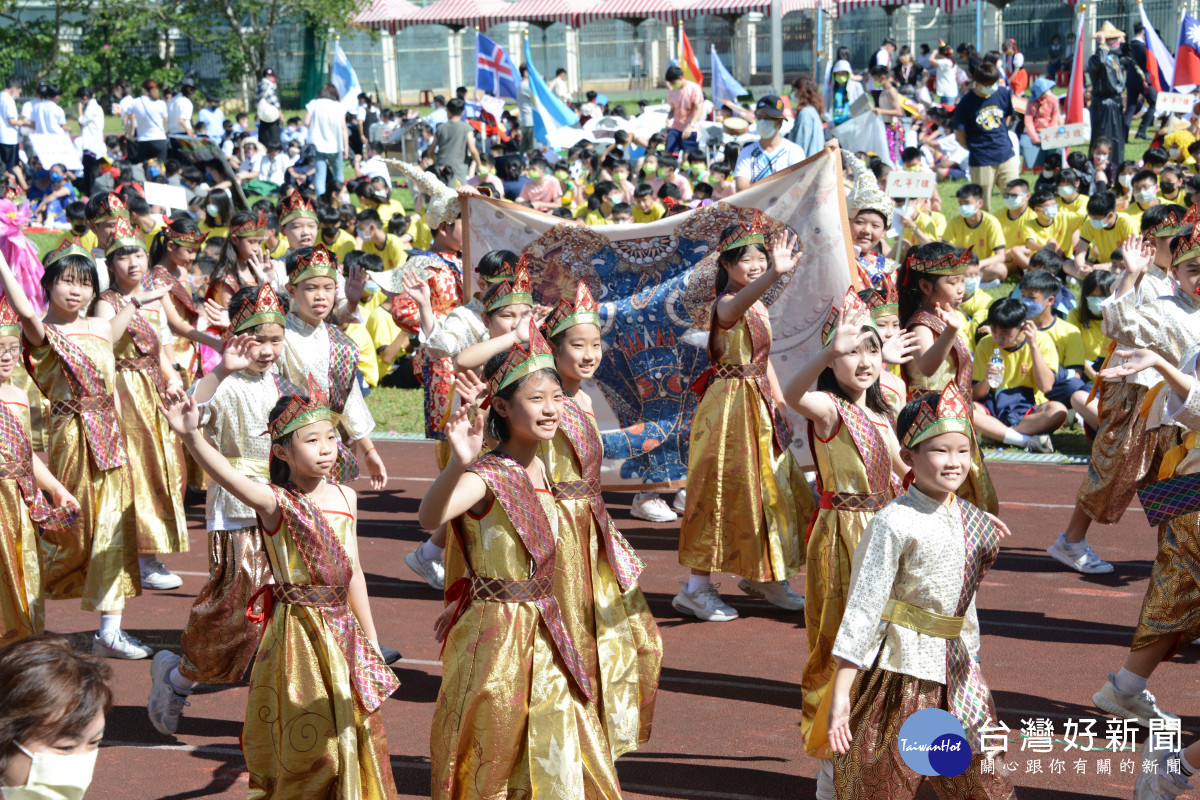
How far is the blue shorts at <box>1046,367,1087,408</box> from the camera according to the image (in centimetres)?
1064

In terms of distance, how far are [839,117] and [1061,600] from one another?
14403 mm

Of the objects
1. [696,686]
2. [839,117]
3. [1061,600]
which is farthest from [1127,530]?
[839,117]

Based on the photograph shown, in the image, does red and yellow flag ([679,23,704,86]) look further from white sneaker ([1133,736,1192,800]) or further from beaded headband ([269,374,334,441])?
white sneaker ([1133,736,1192,800])

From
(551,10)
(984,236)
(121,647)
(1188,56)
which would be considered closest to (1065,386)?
(984,236)

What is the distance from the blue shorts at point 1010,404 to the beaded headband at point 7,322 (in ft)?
24.1

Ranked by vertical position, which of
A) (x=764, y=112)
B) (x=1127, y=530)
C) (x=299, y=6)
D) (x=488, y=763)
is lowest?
(x=1127, y=530)

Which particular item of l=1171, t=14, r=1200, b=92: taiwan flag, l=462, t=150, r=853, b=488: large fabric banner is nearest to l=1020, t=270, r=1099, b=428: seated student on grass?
l=462, t=150, r=853, b=488: large fabric banner

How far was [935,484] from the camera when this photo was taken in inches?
161

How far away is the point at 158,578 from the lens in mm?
7766

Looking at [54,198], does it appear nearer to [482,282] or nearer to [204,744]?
[482,282]

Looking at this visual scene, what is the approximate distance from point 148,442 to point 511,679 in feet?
12.7

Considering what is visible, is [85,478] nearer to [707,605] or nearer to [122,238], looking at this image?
[122,238]

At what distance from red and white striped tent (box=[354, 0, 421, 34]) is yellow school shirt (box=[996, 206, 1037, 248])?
90.8 feet

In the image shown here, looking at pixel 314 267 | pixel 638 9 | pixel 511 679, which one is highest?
pixel 638 9
